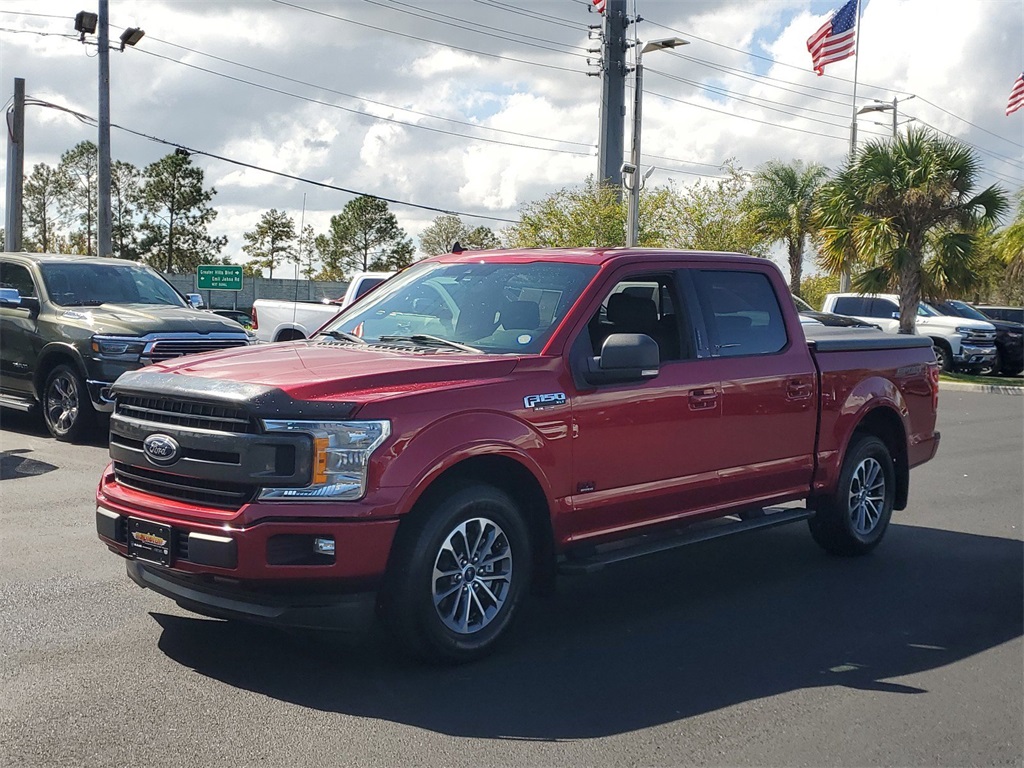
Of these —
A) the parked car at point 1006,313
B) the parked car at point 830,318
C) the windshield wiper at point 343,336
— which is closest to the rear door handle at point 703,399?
the windshield wiper at point 343,336

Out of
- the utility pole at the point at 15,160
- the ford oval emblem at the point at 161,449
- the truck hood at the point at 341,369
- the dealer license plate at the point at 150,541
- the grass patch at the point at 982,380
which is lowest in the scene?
the grass patch at the point at 982,380

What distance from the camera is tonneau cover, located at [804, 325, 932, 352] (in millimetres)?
7398

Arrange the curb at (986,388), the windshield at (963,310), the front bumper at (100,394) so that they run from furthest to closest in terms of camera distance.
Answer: the windshield at (963,310)
the curb at (986,388)
the front bumper at (100,394)

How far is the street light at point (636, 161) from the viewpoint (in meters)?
22.2

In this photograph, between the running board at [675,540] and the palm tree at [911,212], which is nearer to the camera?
the running board at [675,540]

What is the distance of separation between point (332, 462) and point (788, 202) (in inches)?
1607

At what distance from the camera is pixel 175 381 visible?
520 centimetres

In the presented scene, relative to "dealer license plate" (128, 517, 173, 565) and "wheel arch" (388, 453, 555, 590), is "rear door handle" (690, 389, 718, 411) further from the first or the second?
"dealer license plate" (128, 517, 173, 565)

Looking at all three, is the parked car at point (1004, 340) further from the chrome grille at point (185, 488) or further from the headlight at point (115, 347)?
the chrome grille at point (185, 488)

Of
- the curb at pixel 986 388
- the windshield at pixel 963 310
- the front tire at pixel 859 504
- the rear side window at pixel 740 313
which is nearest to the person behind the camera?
the rear side window at pixel 740 313

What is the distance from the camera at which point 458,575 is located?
5.20 meters

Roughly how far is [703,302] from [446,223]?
205 ft

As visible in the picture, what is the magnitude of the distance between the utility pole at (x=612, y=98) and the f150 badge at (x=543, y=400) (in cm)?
2527

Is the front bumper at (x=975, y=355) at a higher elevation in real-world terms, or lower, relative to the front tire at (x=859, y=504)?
higher
